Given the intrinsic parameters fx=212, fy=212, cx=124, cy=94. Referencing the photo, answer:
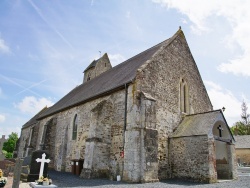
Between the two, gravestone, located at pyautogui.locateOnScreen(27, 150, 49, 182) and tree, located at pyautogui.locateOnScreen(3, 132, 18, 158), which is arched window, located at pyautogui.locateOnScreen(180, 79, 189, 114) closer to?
gravestone, located at pyautogui.locateOnScreen(27, 150, 49, 182)

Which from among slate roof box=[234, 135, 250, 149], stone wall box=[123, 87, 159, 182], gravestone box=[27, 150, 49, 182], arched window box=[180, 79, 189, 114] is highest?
arched window box=[180, 79, 189, 114]

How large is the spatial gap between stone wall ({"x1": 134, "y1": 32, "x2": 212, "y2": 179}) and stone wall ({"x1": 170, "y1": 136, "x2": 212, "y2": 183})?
0.53 meters

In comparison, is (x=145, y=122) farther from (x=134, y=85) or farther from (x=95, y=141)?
(x=95, y=141)

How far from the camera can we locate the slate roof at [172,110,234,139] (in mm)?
12697

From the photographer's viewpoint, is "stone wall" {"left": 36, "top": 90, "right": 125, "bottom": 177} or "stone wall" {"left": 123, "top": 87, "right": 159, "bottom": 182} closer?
"stone wall" {"left": 123, "top": 87, "right": 159, "bottom": 182}

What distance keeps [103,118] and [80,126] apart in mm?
4127

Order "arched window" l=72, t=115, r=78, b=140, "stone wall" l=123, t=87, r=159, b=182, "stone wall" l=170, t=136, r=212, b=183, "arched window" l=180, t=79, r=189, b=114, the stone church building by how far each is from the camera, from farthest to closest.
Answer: "arched window" l=72, t=115, r=78, b=140
"arched window" l=180, t=79, r=189, b=114
"stone wall" l=170, t=136, r=212, b=183
the stone church building
"stone wall" l=123, t=87, r=159, b=182

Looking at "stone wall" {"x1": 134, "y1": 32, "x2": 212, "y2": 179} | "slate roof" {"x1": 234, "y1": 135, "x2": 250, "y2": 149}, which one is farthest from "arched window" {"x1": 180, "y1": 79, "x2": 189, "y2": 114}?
"slate roof" {"x1": 234, "y1": 135, "x2": 250, "y2": 149}

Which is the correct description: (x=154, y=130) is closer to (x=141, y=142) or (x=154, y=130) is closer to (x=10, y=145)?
(x=141, y=142)

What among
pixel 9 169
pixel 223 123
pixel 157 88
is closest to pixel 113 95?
pixel 157 88

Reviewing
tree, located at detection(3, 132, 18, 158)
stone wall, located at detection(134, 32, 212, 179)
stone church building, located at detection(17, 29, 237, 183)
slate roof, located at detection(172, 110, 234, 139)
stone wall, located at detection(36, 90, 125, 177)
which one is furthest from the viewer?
tree, located at detection(3, 132, 18, 158)

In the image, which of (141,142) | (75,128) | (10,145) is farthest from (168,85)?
(10,145)

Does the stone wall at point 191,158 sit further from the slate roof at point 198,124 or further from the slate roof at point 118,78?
the slate roof at point 118,78

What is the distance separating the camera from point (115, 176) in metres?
12.5
